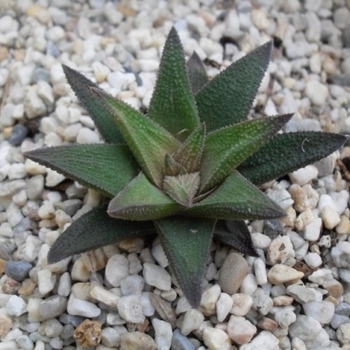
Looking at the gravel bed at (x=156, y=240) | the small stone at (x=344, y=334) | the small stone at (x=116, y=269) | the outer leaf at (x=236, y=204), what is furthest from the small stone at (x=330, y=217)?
the small stone at (x=116, y=269)

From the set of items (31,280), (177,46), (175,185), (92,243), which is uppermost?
(177,46)

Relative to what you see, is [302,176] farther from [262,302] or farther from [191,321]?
[191,321]

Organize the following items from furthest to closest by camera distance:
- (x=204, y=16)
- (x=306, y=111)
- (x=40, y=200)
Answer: (x=204, y=16)
(x=306, y=111)
(x=40, y=200)

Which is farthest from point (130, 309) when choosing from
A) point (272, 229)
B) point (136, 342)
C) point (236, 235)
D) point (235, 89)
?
point (235, 89)

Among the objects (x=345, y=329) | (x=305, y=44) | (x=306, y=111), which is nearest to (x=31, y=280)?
(x=345, y=329)

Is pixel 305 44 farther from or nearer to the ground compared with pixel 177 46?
nearer to the ground

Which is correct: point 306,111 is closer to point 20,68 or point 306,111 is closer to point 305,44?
point 305,44

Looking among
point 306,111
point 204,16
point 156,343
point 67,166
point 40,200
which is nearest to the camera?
point 67,166

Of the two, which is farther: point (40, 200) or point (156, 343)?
point (40, 200)
